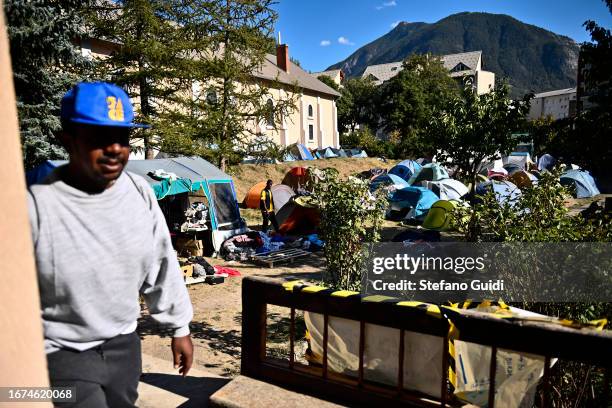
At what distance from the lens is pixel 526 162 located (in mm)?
30844

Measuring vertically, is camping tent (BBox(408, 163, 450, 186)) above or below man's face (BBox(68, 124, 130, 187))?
below

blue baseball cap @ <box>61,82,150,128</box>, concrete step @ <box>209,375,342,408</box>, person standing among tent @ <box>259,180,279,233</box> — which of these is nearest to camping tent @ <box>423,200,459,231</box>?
person standing among tent @ <box>259,180,279,233</box>

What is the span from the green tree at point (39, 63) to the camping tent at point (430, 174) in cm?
1627

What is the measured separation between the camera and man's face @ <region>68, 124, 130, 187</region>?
1.72 m

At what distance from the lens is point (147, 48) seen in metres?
13.5

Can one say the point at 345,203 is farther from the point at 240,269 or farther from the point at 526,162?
the point at 526,162

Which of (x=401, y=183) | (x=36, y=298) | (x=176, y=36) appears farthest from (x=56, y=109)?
(x=401, y=183)

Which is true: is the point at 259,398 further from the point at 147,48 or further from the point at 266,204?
the point at 147,48

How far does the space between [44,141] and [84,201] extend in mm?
8711

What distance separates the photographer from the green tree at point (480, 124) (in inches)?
404

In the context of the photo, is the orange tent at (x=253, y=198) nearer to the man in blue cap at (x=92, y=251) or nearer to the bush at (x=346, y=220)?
the bush at (x=346, y=220)

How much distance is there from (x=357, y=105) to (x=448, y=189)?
3879 cm

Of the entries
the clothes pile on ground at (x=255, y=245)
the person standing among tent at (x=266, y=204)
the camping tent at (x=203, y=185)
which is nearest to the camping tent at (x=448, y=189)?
the person standing among tent at (x=266, y=204)

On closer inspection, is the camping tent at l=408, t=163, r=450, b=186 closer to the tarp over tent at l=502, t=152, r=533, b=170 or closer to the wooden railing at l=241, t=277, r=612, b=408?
the tarp over tent at l=502, t=152, r=533, b=170
